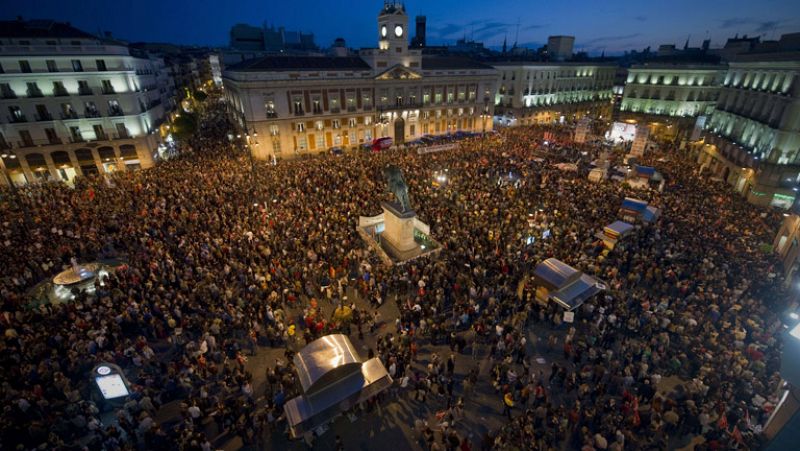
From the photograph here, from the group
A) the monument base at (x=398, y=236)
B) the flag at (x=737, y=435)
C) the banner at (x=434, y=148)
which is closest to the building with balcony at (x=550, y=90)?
the banner at (x=434, y=148)

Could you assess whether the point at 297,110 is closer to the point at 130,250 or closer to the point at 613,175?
the point at 130,250

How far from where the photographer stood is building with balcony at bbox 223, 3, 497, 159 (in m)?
43.7

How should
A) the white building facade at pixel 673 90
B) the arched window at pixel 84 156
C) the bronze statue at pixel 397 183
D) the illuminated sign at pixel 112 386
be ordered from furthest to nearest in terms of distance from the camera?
the white building facade at pixel 673 90 < the arched window at pixel 84 156 < the bronze statue at pixel 397 183 < the illuminated sign at pixel 112 386

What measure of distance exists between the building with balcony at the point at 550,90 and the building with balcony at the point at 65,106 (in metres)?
52.6

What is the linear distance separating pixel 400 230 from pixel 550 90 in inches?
2431

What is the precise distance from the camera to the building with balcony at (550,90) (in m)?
64.6

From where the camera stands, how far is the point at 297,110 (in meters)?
45.3

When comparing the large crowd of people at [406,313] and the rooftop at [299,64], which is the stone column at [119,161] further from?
the rooftop at [299,64]

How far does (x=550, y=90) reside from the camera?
6806 cm

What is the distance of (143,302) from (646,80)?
74191 millimetres

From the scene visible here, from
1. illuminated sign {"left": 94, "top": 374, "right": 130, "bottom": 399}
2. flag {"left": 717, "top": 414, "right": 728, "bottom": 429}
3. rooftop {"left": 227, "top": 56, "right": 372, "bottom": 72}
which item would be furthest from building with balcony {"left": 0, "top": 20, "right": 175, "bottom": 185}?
flag {"left": 717, "top": 414, "right": 728, "bottom": 429}

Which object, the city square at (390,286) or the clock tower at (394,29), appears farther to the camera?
the clock tower at (394,29)

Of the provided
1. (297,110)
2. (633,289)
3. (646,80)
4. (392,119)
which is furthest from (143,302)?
(646,80)

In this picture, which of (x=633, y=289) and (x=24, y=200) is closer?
(x=633, y=289)
